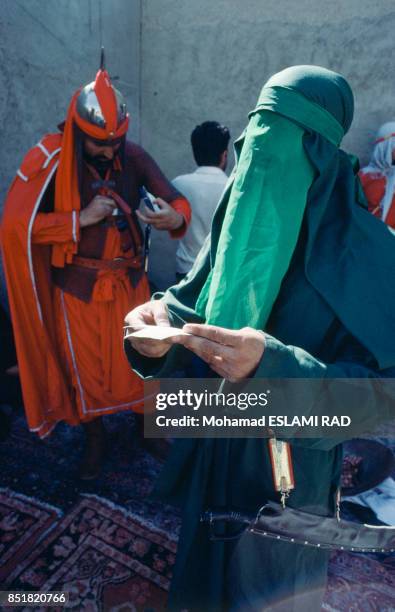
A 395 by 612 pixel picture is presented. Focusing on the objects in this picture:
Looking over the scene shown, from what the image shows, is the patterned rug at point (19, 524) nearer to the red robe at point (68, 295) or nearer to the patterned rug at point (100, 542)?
the patterned rug at point (100, 542)

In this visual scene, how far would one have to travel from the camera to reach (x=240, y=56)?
4.03 meters

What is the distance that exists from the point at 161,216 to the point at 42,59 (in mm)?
1757

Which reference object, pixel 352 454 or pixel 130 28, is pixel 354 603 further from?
pixel 130 28

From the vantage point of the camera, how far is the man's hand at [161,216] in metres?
2.38

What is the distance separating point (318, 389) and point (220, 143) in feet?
7.95

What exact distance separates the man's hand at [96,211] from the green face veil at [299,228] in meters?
1.28

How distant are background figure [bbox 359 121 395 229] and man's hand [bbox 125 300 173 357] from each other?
110 inches

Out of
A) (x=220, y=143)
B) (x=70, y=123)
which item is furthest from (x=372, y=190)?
(x=70, y=123)

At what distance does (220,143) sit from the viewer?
9.84ft

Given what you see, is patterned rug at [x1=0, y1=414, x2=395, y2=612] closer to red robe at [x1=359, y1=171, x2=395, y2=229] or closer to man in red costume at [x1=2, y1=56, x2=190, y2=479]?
man in red costume at [x1=2, y1=56, x2=190, y2=479]

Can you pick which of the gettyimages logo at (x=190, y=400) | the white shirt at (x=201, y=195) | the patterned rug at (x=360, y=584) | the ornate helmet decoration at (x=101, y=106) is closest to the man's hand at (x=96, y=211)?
the ornate helmet decoration at (x=101, y=106)

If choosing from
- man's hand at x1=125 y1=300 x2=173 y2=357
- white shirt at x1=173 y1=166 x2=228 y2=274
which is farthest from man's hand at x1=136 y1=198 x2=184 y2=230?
man's hand at x1=125 y1=300 x2=173 y2=357

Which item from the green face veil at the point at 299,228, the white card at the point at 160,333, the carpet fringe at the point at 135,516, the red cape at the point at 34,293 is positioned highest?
the green face veil at the point at 299,228

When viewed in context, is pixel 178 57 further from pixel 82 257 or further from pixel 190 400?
pixel 190 400
